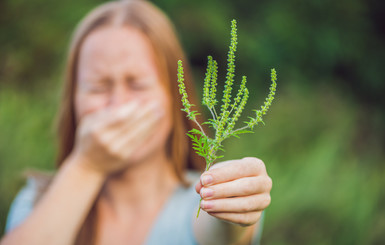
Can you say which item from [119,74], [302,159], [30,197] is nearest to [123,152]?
[119,74]

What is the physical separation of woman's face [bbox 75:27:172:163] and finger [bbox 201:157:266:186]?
0.99 m

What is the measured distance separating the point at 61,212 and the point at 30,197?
80 centimetres

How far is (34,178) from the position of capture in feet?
8.11

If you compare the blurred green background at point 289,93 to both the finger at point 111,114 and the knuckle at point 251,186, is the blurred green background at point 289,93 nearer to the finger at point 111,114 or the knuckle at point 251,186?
the finger at point 111,114

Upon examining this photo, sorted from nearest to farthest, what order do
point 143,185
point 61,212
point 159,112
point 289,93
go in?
point 61,212 < point 159,112 < point 143,185 < point 289,93

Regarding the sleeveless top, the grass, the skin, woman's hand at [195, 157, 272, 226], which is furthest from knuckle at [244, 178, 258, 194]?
the grass

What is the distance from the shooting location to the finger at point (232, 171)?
0.92m

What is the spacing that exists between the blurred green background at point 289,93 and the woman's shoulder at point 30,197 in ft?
5.32

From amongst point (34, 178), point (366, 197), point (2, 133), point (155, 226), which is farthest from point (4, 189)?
point (366, 197)

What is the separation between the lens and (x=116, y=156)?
6.11ft

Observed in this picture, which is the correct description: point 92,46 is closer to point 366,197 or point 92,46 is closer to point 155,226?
point 155,226

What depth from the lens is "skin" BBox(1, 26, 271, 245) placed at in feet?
5.68

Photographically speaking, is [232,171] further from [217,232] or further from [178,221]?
[178,221]

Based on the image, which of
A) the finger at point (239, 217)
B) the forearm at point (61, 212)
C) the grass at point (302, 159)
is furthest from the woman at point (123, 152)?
the grass at point (302, 159)
